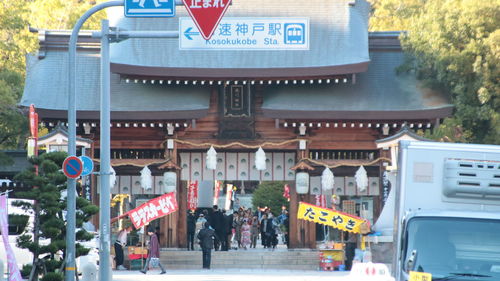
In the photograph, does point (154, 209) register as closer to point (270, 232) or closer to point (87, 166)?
point (270, 232)

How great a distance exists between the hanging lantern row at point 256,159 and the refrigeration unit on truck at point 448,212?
64.4ft

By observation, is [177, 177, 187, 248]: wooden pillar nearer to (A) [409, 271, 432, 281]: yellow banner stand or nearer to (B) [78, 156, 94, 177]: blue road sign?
(B) [78, 156, 94, 177]: blue road sign

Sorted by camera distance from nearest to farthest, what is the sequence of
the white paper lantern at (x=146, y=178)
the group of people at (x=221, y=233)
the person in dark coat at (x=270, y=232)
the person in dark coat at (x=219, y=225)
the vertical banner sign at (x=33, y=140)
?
1. the vertical banner sign at (x=33, y=140)
2. the group of people at (x=221, y=233)
3. the white paper lantern at (x=146, y=178)
4. the person in dark coat at (x=219, y=225)
5. the person in dark coat at (x=270, y=232)

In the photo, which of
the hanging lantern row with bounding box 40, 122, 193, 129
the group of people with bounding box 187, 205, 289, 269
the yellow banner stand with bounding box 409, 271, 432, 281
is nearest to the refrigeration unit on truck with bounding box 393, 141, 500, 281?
the yellow banner stand with bounding box 409, 271, 432, 281

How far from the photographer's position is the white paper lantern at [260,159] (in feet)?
115

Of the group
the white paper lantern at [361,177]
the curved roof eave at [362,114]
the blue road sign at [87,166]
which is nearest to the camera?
the blue road sign at [87,166]

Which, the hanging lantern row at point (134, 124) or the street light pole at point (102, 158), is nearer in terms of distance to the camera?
the street light pole at point (102, 158)

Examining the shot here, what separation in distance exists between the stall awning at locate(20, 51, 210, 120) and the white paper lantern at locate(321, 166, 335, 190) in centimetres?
474

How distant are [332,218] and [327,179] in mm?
2762

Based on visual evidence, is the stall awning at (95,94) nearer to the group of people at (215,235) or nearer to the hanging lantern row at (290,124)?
the hanging lantern row at (290,124)

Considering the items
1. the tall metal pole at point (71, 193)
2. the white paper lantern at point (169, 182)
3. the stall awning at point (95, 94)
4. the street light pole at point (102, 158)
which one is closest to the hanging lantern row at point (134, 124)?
the stall awning at point (95, 94)

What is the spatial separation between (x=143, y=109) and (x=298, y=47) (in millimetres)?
5931

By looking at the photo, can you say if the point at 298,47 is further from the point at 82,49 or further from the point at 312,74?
the point at 82,49

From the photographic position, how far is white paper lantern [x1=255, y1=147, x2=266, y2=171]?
35156mm
